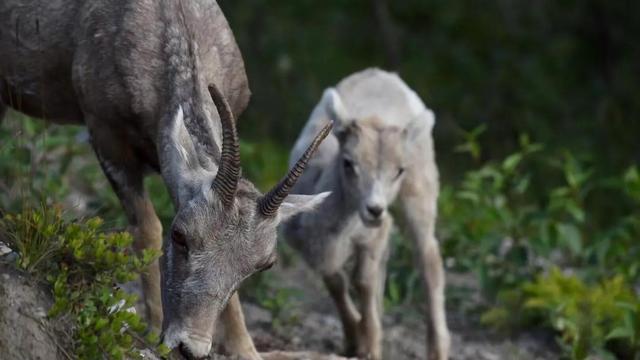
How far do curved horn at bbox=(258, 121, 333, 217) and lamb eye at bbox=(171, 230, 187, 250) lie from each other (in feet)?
1.21

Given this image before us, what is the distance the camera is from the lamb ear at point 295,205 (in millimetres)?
7535

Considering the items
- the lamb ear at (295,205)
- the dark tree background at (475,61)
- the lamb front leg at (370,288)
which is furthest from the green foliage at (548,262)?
the dark tree background at (475,61)

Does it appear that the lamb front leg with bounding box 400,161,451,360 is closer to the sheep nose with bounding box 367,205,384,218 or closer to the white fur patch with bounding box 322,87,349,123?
the white fur patch with bounding box 322,87,349,123

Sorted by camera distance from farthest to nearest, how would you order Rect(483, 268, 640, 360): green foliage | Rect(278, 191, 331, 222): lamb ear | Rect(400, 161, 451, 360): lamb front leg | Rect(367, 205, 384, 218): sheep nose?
Rect(400, 161, 451, 360): lamb front leg < Rect(483, 268, 640, 360): green foliage < Rect(367, 205, 384, 218): sheep nose < Rect(278, 191, 331, 222): lamb ear

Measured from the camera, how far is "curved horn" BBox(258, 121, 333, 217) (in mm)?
7223

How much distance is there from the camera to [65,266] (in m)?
6.82

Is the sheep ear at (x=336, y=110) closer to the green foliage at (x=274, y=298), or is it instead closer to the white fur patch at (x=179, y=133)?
the green foliage at (x=274, y=298)

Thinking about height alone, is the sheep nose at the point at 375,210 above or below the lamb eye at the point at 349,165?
below

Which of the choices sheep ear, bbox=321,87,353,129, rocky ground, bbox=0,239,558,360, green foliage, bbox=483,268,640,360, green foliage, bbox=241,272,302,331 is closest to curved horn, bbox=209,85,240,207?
rocky ground, bbox=0,239,558,360

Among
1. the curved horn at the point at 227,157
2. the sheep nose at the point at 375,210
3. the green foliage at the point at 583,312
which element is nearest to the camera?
the curved horn at the point at 227,157

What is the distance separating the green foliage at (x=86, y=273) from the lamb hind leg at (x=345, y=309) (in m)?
2.85

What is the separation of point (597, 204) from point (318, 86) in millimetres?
4142

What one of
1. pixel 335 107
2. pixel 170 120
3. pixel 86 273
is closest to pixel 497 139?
pixel 335 107

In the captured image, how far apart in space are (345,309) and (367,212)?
825 mm
